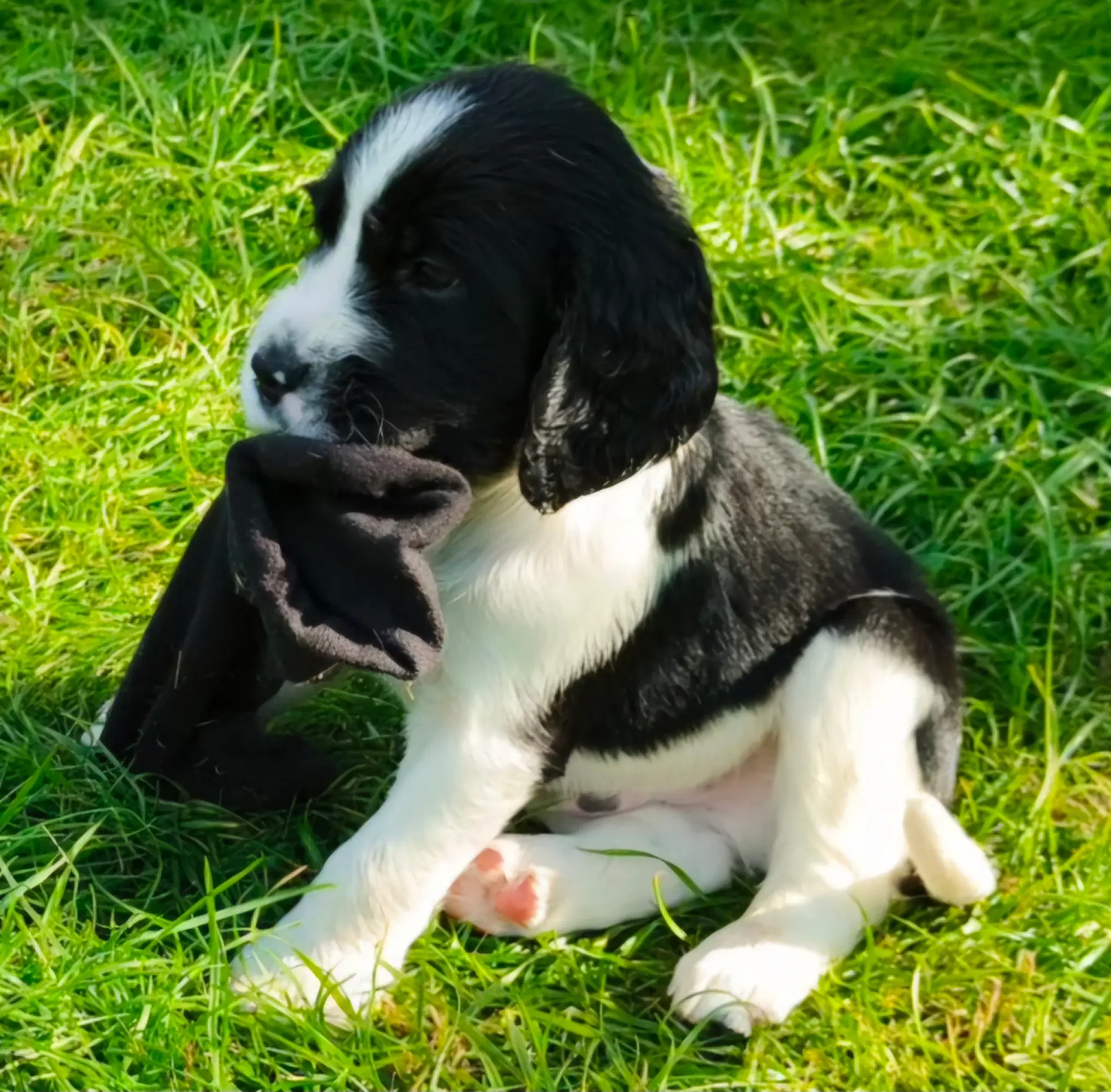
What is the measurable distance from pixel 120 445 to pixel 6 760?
1.18 metres

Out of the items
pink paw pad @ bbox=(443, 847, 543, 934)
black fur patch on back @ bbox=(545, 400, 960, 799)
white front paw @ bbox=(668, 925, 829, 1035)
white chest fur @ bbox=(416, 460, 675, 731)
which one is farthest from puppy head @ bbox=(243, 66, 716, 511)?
white front paw @ bbox=(668, 925, 829, 1035)

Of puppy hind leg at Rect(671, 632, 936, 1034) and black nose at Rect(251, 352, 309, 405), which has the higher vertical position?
black nose at Rect(251, 352, 309, 405)

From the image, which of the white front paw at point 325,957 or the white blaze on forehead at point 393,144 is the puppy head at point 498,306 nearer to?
the white blaze on forehead at point 393,144

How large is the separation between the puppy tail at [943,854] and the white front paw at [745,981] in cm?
28

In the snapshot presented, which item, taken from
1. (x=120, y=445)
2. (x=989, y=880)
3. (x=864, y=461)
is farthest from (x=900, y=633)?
(x=120, y=445)

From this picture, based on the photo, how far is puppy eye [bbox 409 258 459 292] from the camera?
2.51 meters

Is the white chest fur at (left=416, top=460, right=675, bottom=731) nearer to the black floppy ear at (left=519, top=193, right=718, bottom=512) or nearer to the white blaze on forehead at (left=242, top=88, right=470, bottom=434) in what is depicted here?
the black floppy ear at (left=519, top=193, right=718, bottom=512)

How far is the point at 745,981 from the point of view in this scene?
114 inches

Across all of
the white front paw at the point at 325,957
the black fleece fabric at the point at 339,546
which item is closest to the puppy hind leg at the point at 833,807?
the white front paw at the point at 325,957

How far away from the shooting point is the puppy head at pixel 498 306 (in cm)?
250

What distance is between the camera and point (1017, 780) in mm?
3453

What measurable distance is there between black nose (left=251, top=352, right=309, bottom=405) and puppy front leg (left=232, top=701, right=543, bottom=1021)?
69 centimetres

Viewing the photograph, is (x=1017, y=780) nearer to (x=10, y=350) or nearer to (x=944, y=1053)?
(x=944, y=1053)

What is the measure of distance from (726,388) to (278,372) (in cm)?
214
